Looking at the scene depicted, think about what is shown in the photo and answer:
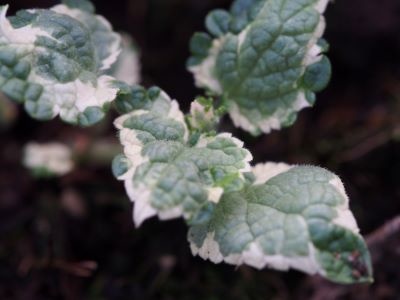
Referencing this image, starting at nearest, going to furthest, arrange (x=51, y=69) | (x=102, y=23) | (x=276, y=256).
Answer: (x=276, y=256) < (x=51, y=69) < (x=102, y=23)

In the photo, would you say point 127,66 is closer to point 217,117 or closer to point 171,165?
point 217,117

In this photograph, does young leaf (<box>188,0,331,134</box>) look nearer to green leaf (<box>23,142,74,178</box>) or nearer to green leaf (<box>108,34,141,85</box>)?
green leaf (<box>108,34,141,85</box>)

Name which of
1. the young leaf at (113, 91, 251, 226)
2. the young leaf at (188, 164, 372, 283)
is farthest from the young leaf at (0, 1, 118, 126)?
the young leaf at (188, 164, 372, 283)

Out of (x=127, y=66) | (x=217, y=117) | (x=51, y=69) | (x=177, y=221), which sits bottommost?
(x=177, y=221)

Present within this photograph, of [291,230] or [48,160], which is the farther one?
[48,160]

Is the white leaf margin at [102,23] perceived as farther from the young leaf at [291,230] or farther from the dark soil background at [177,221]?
the dark soil background at [177,221]

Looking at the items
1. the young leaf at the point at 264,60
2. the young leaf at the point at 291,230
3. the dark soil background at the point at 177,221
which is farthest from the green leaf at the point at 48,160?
the young leaf at the point at 291,230

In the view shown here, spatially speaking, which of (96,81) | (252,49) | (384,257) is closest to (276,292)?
(384,257)

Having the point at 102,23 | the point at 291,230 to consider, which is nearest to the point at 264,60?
the point at 102,23
